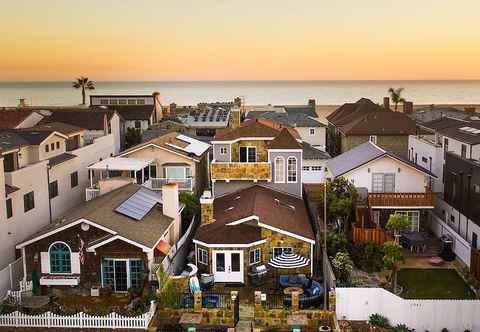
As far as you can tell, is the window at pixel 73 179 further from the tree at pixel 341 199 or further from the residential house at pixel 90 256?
the tree at pixel 341 199

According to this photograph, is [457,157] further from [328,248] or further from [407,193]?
[328,248]

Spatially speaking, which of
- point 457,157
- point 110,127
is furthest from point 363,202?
point 110,127

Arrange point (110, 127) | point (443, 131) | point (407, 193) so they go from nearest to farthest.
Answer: point (407, 193) < point (443, 131) < point (110, 127)

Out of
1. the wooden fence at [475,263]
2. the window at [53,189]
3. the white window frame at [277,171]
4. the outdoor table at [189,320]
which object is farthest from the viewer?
the white window frame at [277,171]

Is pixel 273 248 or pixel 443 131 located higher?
pixel 443 131

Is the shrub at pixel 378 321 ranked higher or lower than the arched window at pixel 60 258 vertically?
lower

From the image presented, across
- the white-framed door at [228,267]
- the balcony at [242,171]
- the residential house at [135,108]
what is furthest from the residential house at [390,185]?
the residential house at [135,108]

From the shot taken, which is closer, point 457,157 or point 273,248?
point 273,248

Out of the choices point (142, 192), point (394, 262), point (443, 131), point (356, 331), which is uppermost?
point (443, 131)
